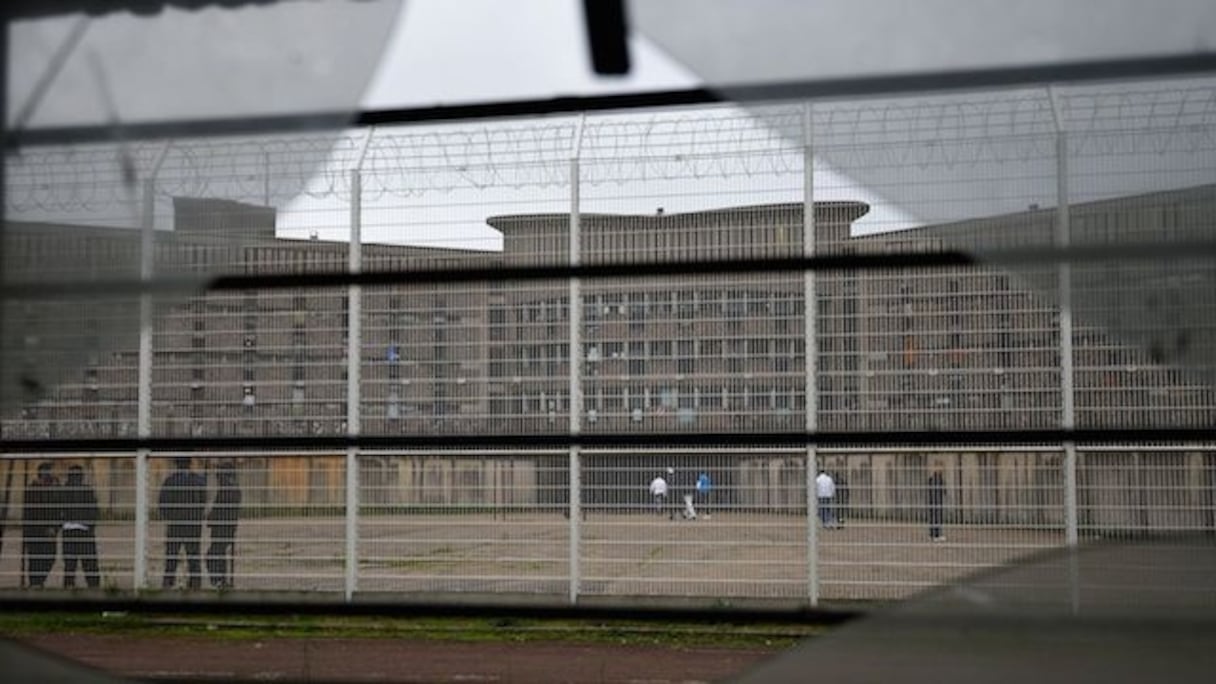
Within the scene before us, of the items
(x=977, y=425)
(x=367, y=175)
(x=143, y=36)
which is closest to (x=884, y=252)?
(x=977, y=425)

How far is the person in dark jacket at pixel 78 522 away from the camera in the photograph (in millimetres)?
2357

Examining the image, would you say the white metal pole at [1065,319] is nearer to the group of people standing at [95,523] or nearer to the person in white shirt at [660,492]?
the person in white shirt at [660,492]

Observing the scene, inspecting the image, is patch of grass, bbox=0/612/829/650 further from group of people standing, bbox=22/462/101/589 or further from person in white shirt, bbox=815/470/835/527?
person in white shirt, bbox=815/470/835/527

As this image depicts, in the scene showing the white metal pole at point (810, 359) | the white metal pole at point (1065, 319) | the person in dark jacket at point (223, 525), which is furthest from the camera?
the person in dark jacket at point (223, 525)

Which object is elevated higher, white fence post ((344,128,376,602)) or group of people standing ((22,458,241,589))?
white fence post ((344,128,376,602))

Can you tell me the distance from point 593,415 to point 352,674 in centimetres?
67

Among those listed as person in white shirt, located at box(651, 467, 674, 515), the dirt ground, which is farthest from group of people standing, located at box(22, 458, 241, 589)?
person in white shirt, located at box(651, 467, 674, 515)

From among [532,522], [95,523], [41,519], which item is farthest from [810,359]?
[41,519]

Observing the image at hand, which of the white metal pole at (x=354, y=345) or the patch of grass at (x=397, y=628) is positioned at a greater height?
the white metal pole at (x=354, y=345)

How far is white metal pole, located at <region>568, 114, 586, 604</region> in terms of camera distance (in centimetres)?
224

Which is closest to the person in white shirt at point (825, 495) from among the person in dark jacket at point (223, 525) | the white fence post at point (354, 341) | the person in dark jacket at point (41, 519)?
the white fence post at point (354, 341)

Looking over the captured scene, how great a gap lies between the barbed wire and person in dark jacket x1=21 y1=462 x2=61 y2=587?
537mm

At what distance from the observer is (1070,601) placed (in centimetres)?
199

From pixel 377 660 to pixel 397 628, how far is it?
82 mm
